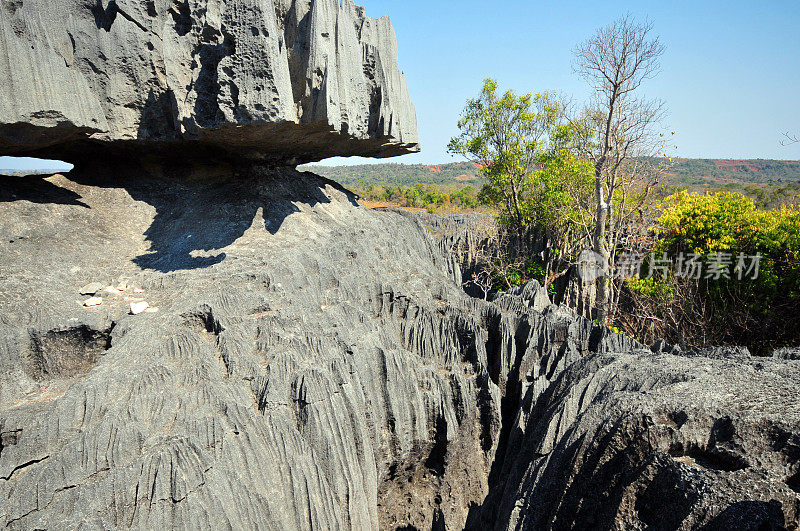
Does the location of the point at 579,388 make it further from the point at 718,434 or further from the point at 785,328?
the point at 785,328

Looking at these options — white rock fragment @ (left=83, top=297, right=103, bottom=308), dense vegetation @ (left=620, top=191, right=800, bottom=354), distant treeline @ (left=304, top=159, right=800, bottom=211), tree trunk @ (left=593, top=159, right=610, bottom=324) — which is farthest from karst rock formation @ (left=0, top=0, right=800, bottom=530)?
distant treeline @ (left=304, top=159, right=800, bottom=211)

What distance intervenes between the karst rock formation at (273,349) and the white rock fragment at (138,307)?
38mm

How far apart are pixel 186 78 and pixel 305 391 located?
20.1 ft

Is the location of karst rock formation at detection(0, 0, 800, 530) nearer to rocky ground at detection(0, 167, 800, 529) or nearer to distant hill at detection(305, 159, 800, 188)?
rocky ground at detection(0, 167, 800, 529)

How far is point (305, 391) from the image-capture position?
613 centimetres

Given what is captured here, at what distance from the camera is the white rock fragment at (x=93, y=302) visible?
21.7 feet

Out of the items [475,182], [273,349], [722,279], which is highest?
[475,182]

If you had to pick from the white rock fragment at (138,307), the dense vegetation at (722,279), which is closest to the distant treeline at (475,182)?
the dense vegetation at (722,279)

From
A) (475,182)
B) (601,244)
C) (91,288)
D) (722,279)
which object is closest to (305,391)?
(91,288)

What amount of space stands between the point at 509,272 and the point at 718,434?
15.0m

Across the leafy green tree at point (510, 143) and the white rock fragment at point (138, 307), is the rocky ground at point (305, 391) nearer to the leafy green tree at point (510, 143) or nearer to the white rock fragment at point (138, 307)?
the white rock fragment at point (138, 307)

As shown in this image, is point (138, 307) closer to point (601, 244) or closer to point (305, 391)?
point (305, 391)

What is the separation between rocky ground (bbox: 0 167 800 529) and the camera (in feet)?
14.9

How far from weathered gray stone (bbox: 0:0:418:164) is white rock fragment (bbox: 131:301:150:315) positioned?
3.14m
